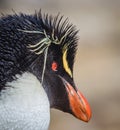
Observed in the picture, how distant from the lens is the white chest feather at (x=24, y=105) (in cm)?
122

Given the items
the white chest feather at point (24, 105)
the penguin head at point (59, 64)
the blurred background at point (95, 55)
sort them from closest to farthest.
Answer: the white chest feather at point (24, 105) → the penguin head at point (59, 64) → the blurred background at point (95, 55)

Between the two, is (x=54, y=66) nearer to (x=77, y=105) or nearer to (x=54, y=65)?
(x=54, y=65)

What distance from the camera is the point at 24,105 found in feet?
4.08

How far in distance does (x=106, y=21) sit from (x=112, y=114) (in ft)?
2.49

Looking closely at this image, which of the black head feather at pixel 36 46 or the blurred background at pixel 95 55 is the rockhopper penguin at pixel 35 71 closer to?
the black head feather at pixel 36 46

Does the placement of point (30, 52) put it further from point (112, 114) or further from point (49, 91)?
point (112, 114)

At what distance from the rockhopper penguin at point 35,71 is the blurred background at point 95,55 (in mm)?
2327

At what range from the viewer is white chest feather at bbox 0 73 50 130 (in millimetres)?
1216

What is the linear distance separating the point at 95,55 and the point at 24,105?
2.92m

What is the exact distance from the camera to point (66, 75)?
138 centimetres

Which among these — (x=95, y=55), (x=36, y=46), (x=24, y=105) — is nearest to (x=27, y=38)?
(x=36, y=46)

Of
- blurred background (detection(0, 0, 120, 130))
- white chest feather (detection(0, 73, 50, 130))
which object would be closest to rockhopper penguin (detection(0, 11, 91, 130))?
white chest feather (detection(0, 73, 50, 130))

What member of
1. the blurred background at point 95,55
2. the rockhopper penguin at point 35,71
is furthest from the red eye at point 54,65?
the blurred background at point 95,55

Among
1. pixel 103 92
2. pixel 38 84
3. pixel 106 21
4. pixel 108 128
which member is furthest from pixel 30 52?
pixel 106 21
